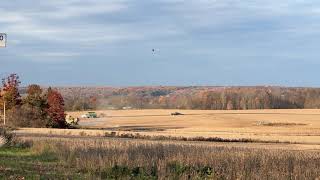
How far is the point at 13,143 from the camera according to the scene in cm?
3244

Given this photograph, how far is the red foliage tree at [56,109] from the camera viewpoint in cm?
8731

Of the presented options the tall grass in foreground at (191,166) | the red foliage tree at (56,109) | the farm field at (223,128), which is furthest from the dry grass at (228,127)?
the tall grass in foreground at (191,166)

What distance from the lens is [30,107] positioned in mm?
87438

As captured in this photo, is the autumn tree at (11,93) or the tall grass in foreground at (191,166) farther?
the autumn tree at (11,93)

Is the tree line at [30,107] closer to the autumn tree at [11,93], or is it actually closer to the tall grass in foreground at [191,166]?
the autumn tree at [11,93]

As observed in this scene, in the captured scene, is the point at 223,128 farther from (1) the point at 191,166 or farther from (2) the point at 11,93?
(1) the point at 191,166

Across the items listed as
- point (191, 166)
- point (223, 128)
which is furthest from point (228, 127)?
point (191, 166)

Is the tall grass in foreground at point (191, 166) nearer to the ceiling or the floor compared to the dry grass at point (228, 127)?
nearer to the ceiling

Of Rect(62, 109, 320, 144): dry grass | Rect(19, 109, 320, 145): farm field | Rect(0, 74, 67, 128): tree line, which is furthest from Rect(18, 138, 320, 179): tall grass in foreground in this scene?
Rect(0, 74, 67, 128): tree line

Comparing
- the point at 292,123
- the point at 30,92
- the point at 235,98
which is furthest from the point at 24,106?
the point at 235,98

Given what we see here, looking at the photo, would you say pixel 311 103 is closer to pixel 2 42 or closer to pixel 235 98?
pixel 235 98

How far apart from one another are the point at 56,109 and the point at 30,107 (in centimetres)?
356

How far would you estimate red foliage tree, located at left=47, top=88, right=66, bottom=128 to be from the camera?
87.3m

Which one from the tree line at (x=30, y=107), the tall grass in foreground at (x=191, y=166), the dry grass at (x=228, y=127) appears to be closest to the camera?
the tall grass in foreground at (x=191, y=166)
